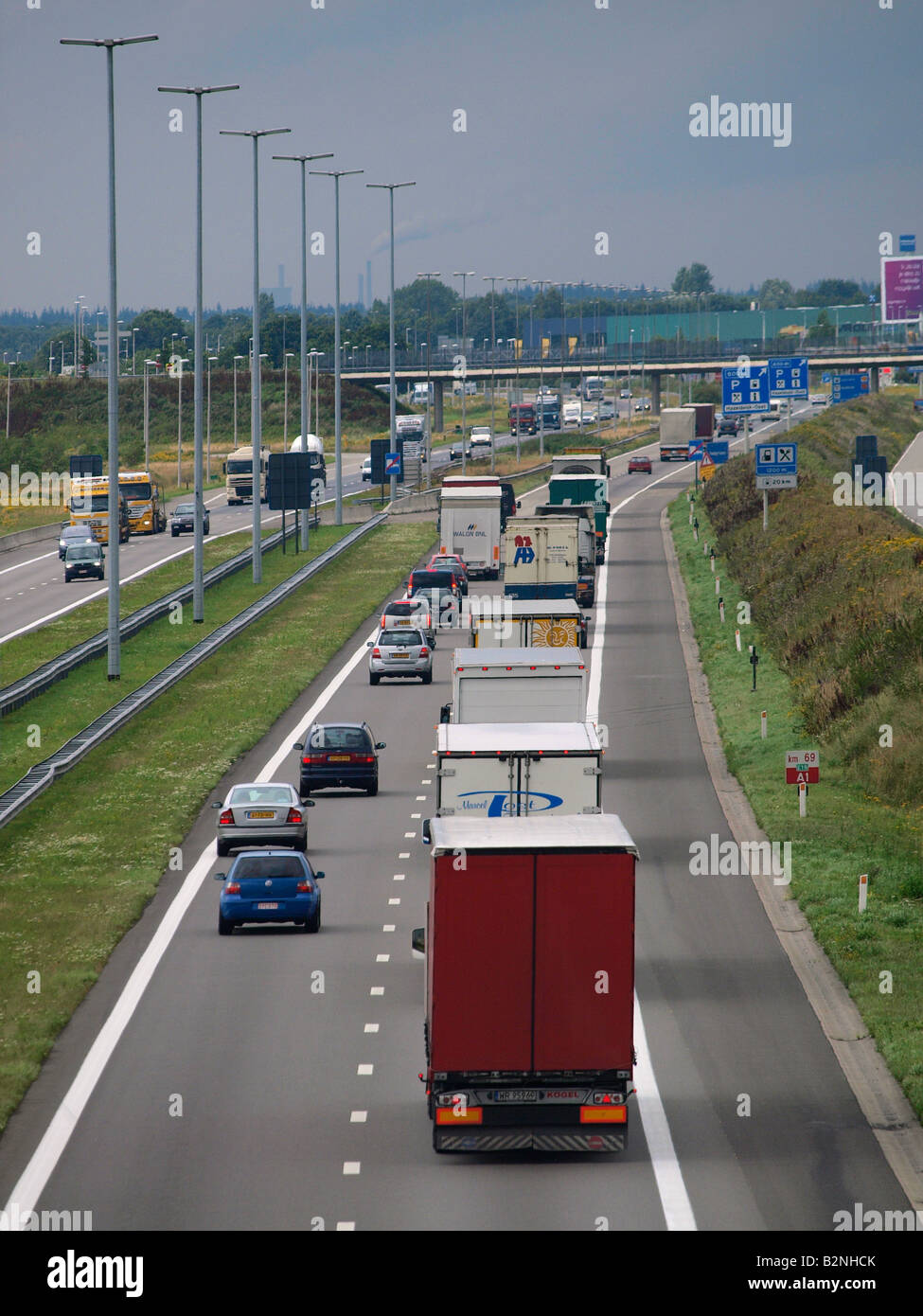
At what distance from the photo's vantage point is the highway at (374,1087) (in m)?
17.5

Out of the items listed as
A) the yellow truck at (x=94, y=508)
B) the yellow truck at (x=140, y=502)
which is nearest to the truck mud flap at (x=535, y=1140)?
the yellow truck at (x=94, y=508)

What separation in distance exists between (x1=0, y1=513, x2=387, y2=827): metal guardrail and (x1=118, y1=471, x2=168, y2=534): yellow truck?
86.2ft

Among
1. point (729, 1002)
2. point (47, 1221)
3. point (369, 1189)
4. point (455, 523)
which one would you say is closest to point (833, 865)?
point (729, 1002)

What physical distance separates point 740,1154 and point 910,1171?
65.4 inches

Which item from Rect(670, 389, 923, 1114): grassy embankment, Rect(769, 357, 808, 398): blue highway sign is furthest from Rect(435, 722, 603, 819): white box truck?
Rect(769, 357, 808, 398): blue highway sign

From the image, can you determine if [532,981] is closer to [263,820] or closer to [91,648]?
[263,820]

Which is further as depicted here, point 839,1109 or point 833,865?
point 833,865

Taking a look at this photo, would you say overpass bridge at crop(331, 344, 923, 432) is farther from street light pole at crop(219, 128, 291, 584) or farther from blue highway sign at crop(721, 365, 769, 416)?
street light pole at crop(219, 128, 291, 584)

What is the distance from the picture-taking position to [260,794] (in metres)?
33.8

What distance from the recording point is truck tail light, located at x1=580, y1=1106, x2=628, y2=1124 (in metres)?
18.3

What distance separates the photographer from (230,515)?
4695 inches

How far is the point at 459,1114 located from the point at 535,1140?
78 cm

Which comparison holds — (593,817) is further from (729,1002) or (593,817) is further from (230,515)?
(230,515)

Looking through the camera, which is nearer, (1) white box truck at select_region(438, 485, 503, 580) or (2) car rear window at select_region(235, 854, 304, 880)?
(2) car rear window at select_region(235, 854, 304, 880)
